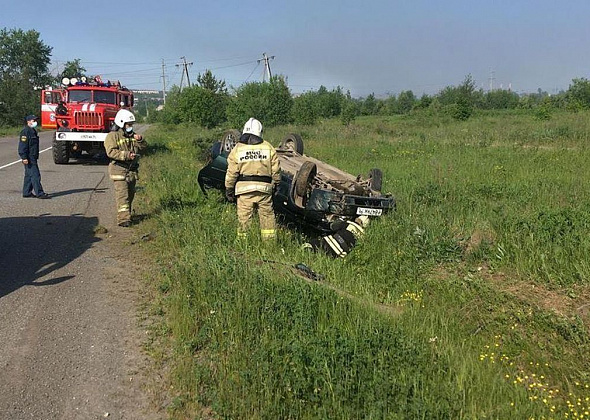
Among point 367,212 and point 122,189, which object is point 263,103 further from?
point 367,212

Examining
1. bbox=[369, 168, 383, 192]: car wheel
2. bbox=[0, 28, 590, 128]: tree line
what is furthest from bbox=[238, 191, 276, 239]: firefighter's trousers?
bbox=[0, 28, 590, 128]: tree line

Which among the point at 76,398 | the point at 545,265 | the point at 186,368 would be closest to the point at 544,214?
the point at 545,265

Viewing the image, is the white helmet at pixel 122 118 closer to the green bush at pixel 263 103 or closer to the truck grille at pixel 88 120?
the truck grille at pixel 88 120

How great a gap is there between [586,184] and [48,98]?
54.9ft

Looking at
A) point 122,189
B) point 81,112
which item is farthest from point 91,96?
point 122,189

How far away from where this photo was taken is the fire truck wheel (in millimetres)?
15641

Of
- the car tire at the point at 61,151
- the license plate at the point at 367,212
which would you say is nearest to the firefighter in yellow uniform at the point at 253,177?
the license plate at the point at 367,212

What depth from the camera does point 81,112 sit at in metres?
15.8

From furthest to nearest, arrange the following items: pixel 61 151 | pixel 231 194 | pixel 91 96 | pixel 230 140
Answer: pixel 91 96 < pixel 61 151 < pixel 230 140 < pixel 231 194

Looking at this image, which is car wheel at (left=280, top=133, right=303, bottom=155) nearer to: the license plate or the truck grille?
the license plate

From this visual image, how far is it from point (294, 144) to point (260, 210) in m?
3.91

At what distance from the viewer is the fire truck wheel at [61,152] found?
51.3 feet

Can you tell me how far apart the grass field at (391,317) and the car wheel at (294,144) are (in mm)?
2539

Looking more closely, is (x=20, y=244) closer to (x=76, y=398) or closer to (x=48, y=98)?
(x=76, y=398)
